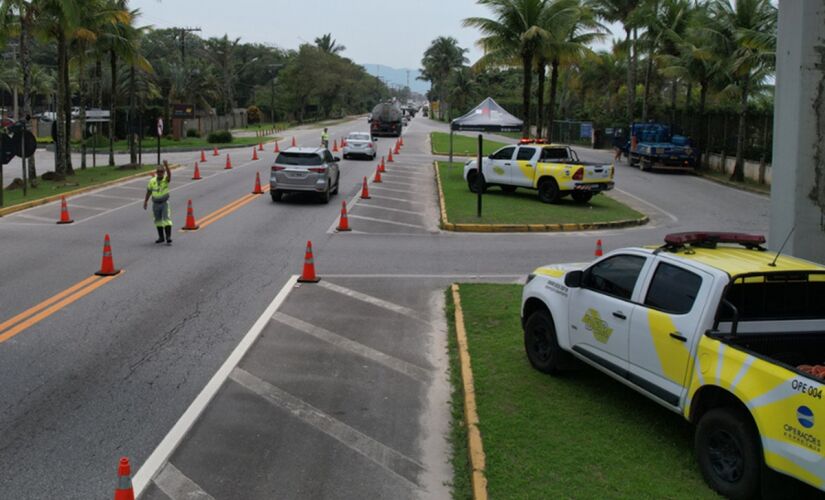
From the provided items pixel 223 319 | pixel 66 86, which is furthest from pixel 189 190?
pixel 223 319

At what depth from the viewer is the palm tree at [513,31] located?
102ft

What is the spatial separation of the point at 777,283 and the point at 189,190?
84.3 feet

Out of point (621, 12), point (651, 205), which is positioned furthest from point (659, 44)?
point (651, 205)

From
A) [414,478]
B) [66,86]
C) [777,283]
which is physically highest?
[66,86]

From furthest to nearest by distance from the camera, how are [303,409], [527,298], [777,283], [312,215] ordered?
[312,215]
[527,298]
[303,409]
[777,283]

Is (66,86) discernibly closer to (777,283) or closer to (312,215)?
(312,215)

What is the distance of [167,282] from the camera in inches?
559

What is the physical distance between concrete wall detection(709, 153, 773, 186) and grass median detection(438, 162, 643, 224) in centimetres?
913

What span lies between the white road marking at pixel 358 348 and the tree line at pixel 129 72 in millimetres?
20051

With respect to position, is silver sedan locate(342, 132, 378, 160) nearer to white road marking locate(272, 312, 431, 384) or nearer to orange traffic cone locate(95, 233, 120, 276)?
orange traffic cone locate(95, 233, 120, 276)

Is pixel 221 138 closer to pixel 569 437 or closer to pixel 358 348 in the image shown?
pixel 358 348

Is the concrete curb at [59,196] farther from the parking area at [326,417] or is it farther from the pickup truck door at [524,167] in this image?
the parking area at [326,417]

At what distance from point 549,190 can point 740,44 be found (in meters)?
11.0

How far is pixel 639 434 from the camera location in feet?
24.2
